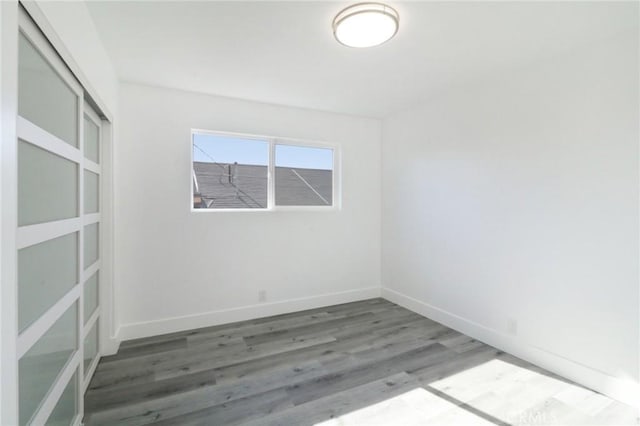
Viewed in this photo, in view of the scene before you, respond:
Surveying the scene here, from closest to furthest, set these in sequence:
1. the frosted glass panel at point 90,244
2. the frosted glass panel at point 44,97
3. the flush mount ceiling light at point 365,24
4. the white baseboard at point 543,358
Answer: the frosted glass panel at point 44,97 < the flush mount ceiling light at point 365,24 < the white baseboard at point 543,358 < the frosted glass panel at point 90,244

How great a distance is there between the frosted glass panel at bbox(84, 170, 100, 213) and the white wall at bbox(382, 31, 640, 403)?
3267 millimetres

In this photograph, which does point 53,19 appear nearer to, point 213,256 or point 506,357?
point 213,256

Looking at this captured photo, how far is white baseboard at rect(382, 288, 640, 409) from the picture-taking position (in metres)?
1.93

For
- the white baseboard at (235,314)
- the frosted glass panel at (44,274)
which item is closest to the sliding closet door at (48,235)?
the frosted glass panel at (44,274)

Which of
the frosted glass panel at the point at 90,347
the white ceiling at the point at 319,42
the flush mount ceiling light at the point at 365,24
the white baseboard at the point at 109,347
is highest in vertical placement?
the white ceiling at the point at 319,42

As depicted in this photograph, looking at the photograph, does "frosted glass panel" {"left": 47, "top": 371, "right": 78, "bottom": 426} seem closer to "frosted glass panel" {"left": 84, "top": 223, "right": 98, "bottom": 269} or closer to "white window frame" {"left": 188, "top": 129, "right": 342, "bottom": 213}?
"frosted glass panel" {"left": 84, "top": 223, "right": 98, "bottom": 269}

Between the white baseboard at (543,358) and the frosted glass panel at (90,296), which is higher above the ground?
the frosted glass panel at (90,296)

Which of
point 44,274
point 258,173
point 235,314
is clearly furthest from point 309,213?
point 44,274

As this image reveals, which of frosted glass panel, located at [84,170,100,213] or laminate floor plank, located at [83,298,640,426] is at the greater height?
frosted glass panel, located at [84,170,100,213]

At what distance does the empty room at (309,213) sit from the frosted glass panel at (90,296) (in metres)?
0.04

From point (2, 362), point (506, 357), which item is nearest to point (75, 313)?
point (2, 362)

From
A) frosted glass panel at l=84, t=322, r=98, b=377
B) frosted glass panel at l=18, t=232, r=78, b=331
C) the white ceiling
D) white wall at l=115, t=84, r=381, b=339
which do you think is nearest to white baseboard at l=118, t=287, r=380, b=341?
white wall at l=115, t=84, r=381, b=339

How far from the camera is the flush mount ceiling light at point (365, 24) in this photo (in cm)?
172

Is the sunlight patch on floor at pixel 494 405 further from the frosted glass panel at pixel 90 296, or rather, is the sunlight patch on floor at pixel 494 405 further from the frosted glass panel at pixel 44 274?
the frosted glass panel at pixel 90 296
